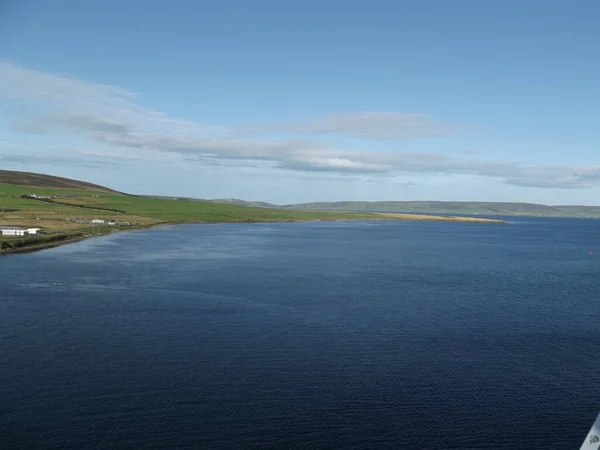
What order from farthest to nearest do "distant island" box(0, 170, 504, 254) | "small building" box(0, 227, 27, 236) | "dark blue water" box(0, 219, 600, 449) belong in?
"distant island" box(0, 170, 504, 254)
"small building" box(0, 227, 27, 236)
"dark blue water" box(0, 219, 600, 449)

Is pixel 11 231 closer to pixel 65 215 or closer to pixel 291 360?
pixel 65 215

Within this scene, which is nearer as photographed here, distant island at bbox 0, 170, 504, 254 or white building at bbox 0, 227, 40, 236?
white building at bbox 0, 227, 40, 236

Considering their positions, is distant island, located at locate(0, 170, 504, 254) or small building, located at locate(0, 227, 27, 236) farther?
distant island, located at locate(0, 170, 504, 254)

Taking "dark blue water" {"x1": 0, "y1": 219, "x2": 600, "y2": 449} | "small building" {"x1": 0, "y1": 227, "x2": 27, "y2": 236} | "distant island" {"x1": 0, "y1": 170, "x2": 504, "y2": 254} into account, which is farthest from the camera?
"distant island" {"x1": 0, "y1": 170, "x2": 504, "y2": 254}

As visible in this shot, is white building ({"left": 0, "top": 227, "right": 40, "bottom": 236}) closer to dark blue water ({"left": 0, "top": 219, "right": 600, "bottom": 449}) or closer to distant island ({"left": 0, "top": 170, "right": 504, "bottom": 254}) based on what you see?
distant island ({"left": 0, "top": 170, "right": 504, "bottom": 254})

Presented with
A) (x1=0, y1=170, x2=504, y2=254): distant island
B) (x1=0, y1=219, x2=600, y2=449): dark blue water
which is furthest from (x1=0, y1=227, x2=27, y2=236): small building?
(x1=0, y1=219, x2=600, y2=449): dark blue water

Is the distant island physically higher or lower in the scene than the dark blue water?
higher

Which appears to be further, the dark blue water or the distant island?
the distant island

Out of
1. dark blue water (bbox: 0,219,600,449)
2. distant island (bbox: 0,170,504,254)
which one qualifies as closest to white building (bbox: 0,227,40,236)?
distant island (bbox: 0,170,504,254)

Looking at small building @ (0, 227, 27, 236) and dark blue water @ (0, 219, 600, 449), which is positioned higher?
small building @ (0, 227, 27, 236)
